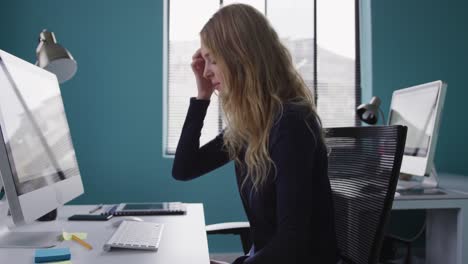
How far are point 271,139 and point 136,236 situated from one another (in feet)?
1.34

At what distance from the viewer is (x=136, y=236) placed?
106cm

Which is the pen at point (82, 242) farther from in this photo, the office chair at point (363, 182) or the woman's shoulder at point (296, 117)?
the office chair at point (363, 182)

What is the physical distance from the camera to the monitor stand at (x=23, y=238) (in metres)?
0.99

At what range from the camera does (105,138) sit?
9.43ft

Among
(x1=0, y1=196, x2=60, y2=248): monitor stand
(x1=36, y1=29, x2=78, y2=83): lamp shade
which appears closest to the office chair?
(x1=0, y1=196, x2=60, y2=248): monitor stand

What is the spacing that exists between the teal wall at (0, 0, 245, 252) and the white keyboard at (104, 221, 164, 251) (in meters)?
1.69

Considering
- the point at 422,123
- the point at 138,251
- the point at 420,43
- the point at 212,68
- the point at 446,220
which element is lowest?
the point at 446,220

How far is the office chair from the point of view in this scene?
1019 mm

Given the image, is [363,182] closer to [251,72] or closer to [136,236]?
[251,72]

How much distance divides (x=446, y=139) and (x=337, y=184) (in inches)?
85.1

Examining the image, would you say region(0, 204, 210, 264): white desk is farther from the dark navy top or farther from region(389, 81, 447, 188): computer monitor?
region(389, 81, 447, 188): computer monitor

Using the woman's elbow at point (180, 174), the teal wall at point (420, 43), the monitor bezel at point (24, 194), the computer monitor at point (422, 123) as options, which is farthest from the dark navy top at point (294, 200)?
the teal wall at point (420, 43)

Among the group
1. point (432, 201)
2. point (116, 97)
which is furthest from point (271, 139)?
point (116, 97)

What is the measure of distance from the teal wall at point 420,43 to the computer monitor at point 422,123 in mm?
875
